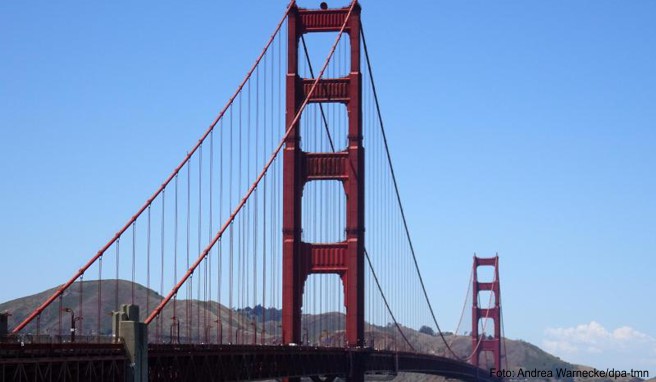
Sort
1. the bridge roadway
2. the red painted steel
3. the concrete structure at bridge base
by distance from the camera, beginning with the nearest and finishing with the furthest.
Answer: the bridge roadway → the concrete structure at bridge base → the red painted steel

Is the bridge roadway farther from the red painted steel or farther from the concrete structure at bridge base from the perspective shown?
the red painted steel

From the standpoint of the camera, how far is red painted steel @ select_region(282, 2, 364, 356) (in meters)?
93.9

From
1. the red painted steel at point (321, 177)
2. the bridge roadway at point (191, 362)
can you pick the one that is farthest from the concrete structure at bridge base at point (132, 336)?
the red painted steel at point (321, 177)

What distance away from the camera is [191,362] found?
63.4m

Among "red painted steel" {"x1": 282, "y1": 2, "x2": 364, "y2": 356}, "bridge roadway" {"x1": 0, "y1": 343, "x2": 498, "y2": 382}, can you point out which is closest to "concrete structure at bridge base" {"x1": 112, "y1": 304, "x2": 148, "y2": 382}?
"bridge roadway" {"x1": 0, "y1": 343, "x2": 498, "y2": 382}

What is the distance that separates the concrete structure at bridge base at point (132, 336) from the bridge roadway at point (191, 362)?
0.34 meters

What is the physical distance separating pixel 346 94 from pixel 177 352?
129ft

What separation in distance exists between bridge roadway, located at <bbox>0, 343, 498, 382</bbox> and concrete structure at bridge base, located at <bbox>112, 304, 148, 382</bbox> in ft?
1.12

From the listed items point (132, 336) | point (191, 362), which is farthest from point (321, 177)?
point (132, 336)

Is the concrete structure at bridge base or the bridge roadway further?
the concrete structure at bridge base

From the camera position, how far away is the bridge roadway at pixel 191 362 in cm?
4762

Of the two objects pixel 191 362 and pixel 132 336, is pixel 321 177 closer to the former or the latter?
pixel 191 362

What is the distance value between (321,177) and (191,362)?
33753mm

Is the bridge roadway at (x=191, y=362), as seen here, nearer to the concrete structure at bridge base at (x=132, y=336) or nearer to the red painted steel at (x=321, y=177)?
the concrete structure at bridge base at (x=132, y=336)
